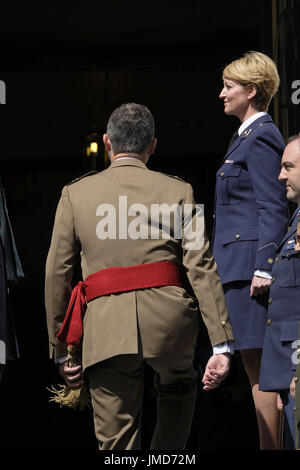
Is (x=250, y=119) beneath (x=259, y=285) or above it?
above

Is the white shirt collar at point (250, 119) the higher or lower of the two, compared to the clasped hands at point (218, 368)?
higher

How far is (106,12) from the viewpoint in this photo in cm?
820

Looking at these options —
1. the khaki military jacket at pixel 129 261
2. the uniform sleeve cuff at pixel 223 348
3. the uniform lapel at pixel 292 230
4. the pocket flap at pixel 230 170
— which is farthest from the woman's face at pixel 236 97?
the uniform sleeve cuff at pixel 223 348

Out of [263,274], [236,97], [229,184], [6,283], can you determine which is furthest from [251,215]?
[6,283]

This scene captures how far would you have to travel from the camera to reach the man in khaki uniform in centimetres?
309

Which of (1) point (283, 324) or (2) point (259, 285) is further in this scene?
(2) point (259, 285)

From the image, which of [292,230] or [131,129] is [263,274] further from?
[131,129]

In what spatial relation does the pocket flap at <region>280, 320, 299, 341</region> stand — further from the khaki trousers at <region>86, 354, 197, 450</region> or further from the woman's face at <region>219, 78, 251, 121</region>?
the woman's face at <region>219, 78, 251, 121</region>

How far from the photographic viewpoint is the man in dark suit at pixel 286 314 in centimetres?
320

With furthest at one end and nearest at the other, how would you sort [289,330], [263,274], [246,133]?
[246,133]
[263,274]
[289,330]

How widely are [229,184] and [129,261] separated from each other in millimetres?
799

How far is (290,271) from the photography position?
3.26 meters

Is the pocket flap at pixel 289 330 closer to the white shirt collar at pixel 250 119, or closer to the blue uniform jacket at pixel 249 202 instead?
the blue uniform jacket at pixel 249 202

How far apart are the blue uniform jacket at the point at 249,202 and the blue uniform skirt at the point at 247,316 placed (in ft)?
0.22
